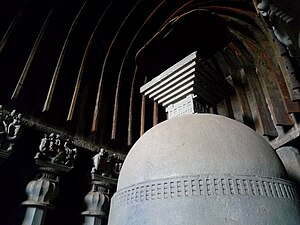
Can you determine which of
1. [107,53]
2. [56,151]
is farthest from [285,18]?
[107,53]

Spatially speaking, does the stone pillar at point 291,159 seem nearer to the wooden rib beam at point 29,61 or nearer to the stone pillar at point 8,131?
the stone pillar at point 8,131

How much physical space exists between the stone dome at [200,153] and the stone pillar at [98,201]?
96 centimetres

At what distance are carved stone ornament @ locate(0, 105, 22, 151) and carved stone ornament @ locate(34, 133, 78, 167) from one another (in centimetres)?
28

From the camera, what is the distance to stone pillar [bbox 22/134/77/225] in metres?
2.12

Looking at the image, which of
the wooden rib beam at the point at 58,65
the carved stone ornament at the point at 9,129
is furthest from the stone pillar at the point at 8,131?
the wooden rib beam at the point at 58,65

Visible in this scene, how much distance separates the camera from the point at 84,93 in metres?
3.11

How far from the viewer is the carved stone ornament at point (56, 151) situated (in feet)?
7.70

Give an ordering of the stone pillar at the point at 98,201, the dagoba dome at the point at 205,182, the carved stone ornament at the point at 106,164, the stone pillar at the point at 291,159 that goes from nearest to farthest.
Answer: the dagoba dome at the point at 205,182 < the stone pillar at the point at 291,159 < the stone pillar at the point at 98,201 < the carved stone ornament at the point at 106,164

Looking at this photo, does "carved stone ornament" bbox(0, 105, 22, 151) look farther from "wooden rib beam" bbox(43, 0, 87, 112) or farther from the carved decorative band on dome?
the carved decorative band on dome

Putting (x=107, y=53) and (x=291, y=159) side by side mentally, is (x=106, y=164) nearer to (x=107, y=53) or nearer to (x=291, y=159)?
(x=107, y=53)

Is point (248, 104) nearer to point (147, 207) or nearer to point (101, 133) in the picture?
point (101, 133)

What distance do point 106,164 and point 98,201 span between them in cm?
44

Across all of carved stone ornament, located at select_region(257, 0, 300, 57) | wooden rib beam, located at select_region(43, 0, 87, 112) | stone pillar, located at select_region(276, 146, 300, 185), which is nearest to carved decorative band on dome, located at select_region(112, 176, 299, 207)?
carved stone ornament, located at select_region(257, 0, 300, 57)

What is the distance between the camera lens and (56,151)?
94.7 inches
